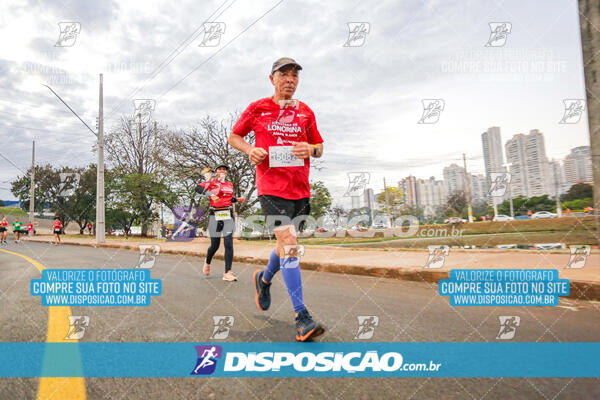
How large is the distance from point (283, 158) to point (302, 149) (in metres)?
0.22

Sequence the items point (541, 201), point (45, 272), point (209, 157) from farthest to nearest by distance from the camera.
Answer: point (209, 157) → point (541, 201) → point (45, 272)

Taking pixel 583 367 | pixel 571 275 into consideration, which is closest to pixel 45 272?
pixel 583 367

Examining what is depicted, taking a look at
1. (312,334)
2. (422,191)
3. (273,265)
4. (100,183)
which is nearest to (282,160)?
(273,265)

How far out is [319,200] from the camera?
41344 mm

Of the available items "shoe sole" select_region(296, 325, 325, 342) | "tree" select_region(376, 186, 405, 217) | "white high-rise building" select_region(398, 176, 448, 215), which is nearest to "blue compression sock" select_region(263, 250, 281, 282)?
"shoe sole" select_region(296, 325, 325, 342)

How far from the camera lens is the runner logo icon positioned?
1.80 meters

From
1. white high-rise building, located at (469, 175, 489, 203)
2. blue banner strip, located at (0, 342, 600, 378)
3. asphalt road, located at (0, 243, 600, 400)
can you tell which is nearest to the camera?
asphalt road, located at (0, 243, 600, 400)

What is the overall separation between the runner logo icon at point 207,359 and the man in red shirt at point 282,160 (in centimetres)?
69

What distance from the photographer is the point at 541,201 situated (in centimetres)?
2152

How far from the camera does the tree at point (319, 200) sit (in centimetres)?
3803

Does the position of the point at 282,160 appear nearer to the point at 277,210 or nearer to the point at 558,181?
the point at 277,210

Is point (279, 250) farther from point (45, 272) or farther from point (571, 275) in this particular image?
point (45, 272)

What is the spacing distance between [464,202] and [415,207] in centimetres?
1578

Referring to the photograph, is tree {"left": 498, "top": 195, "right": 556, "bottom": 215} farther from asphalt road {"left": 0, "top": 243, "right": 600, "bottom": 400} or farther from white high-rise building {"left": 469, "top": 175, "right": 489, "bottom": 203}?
asphalt road {"left": 0, "top": 243, "right": 600, "bottom": 400}
